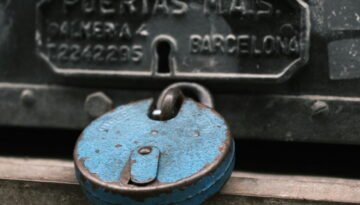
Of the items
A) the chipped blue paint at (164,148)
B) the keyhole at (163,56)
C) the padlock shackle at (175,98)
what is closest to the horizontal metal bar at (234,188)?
the chipped blue paint at (164,148)

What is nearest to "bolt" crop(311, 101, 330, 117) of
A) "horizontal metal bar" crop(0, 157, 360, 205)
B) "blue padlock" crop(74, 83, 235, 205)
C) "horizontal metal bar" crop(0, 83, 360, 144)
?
"horizontal metal bar" crop(0, 83, 360, 144)

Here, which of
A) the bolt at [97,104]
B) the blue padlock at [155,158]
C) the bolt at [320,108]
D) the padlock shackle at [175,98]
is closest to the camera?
the blue padlock at [155,158]

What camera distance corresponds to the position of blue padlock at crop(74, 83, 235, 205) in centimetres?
101

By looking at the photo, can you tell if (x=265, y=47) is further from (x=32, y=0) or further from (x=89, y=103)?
(x=32, y=0)

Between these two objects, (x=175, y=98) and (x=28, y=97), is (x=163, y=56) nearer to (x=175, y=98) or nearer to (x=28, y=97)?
(x=175, y=98)

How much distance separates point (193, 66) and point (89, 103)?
258 mm

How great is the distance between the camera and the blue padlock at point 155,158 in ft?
3.31

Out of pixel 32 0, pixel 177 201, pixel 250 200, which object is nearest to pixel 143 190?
pixel 177 201

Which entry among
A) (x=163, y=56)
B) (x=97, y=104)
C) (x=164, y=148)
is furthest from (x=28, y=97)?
(x=164, y=148)

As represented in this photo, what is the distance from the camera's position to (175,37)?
4.43 feet

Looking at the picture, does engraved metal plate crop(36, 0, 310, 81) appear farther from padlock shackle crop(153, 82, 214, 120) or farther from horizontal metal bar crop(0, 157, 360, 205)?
horizontal metal bar crop(0, 157, 360, 205)

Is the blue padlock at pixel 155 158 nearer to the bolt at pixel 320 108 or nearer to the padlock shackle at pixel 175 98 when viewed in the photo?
the padlock shackle at pixel 175 98

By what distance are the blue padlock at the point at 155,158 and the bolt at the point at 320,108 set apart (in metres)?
0.26

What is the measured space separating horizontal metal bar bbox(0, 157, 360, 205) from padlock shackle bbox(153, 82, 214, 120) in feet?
0.58
